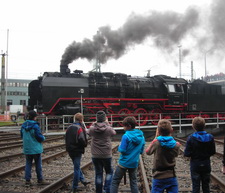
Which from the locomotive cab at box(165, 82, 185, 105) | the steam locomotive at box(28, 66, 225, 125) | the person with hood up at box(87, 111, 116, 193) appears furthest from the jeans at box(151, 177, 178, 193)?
the locomotive cab at box(165, 82, 185, 105)

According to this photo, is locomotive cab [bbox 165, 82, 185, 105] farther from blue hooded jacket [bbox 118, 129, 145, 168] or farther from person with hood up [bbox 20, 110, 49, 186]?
blue hooded jacket [bbox 118, 129, 145, 168]

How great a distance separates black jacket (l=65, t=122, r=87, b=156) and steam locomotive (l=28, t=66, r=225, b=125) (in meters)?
8.81

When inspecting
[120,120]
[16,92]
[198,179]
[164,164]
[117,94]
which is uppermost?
[16,92]

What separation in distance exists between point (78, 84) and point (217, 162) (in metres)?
9.00

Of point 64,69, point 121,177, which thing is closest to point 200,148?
point 121,177

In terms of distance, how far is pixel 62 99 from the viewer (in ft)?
47.2

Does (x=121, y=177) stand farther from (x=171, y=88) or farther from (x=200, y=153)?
(x=171, y=88)

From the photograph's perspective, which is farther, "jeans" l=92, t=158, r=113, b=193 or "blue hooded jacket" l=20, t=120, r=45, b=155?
"blue hooded jacket" l=20, t=120, r=45, b=155

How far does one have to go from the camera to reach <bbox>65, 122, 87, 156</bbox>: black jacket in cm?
496

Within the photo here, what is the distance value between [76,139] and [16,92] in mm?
63260

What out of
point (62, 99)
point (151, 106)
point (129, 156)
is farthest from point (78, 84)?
point (129, 156)

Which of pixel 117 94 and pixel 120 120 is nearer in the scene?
pixel 120 120

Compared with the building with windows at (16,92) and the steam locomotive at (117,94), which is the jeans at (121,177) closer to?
the steam locomotive at (117,94)

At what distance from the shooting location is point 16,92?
210 ft
